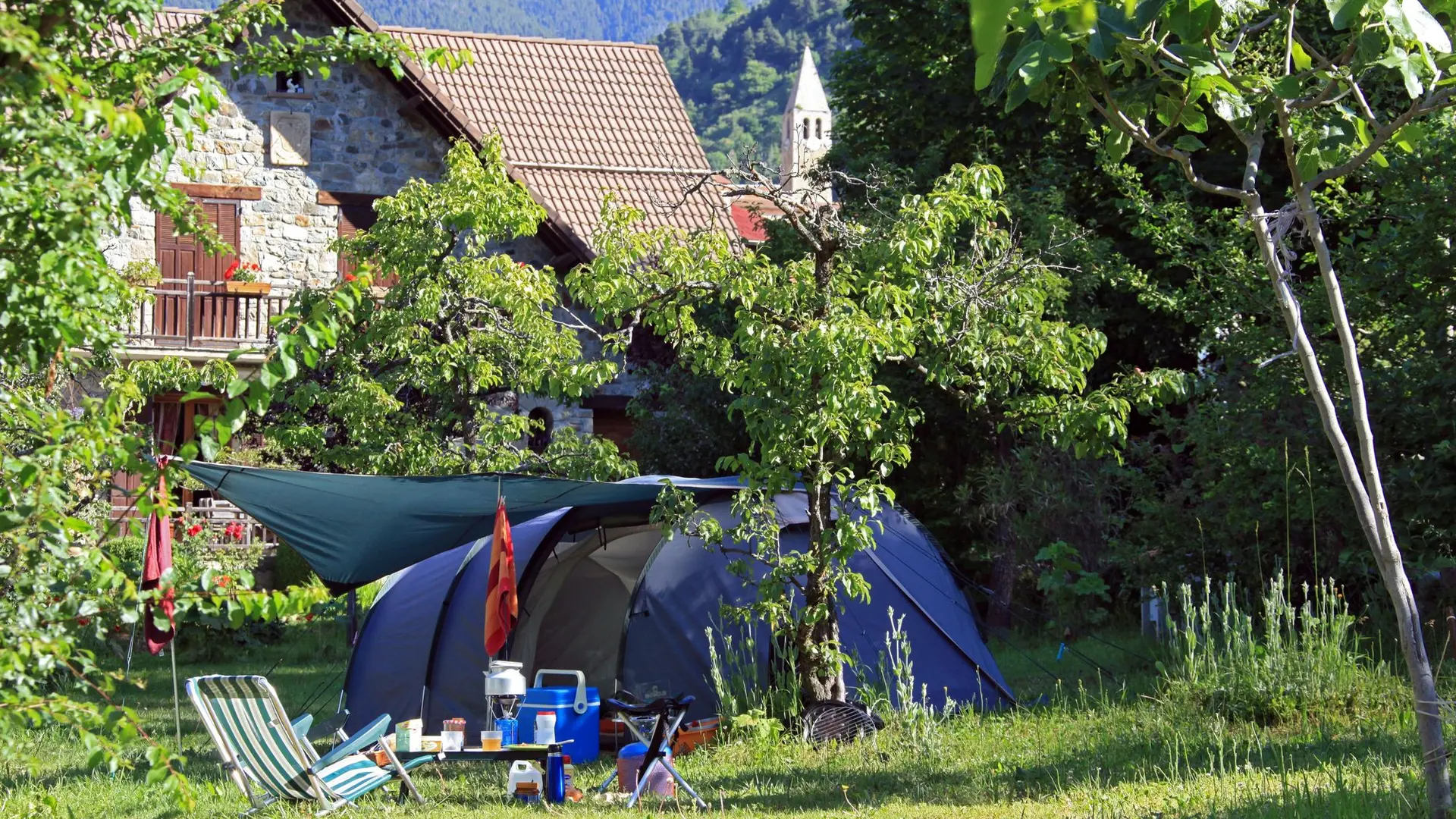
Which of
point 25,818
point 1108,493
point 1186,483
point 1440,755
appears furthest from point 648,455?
point 1440,755

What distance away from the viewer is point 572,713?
8.83 meters

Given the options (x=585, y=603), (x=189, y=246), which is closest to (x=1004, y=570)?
(x=585, y=603)

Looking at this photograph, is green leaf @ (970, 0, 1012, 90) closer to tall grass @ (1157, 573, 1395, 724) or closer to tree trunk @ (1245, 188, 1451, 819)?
tree trunk @ (1245, 188, 1451, 819)

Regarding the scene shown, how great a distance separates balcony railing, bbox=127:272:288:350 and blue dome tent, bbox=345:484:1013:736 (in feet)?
25.7

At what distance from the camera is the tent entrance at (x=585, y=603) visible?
10523mm

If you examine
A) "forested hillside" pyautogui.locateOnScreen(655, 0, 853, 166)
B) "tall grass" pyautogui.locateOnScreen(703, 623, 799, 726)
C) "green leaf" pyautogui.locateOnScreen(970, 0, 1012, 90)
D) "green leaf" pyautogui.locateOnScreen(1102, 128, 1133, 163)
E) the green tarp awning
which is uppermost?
"forested hillside" pyautogui.locateOnScreen(655, 0, 853, 166)

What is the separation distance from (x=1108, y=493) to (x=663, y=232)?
619cm

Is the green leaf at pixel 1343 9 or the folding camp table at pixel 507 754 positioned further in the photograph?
the folding camp table at pixel 507 754

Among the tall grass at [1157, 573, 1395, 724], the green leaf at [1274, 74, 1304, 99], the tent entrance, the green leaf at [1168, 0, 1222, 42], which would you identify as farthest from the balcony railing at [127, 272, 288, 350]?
the green leaf at [1168, 0, 1222, 42]

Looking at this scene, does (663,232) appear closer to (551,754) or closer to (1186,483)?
(551,754)

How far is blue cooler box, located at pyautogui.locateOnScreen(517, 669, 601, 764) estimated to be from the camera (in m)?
8.48

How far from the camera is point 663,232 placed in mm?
8820

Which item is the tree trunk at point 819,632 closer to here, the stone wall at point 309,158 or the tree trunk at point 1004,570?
the tree trunk at point 1004,570

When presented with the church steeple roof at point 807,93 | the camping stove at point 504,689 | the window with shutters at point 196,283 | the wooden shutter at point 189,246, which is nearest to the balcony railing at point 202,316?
the window with shutters at point 196,283
